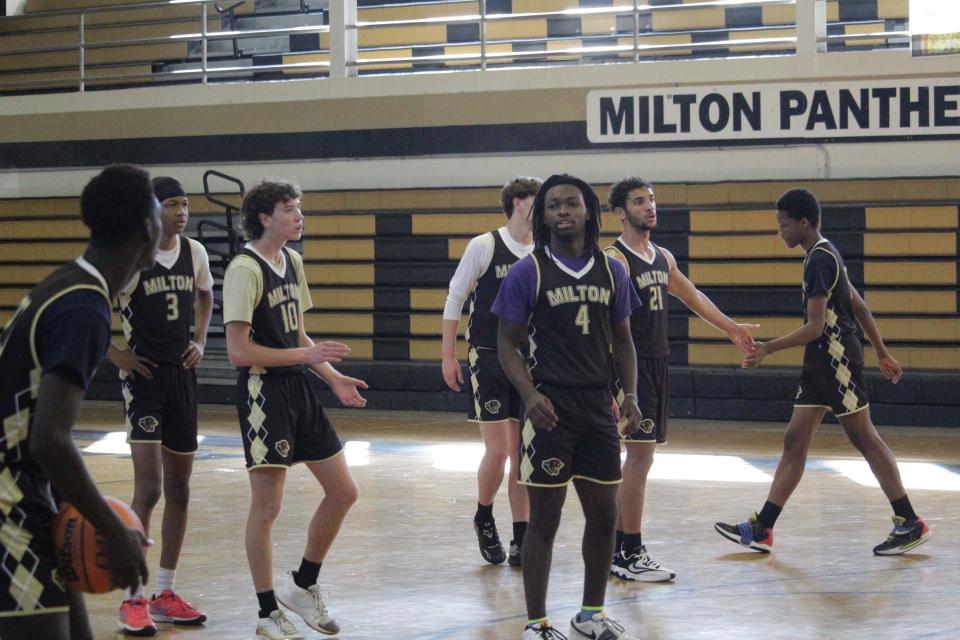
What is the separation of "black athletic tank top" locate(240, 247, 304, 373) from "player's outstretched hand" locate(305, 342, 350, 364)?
0.25m

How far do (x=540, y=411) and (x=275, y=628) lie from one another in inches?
44.5

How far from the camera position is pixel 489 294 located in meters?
5.02

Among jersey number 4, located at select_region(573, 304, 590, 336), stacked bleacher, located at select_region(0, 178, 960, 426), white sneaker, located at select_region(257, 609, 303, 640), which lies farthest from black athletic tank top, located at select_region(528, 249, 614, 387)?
stacked bleacher, located at select_region(0, 178, 960, 426)

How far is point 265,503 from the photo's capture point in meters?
3.87

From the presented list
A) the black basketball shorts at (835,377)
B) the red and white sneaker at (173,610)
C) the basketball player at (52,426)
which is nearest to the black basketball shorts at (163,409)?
the red and white sneaker at (173,610)

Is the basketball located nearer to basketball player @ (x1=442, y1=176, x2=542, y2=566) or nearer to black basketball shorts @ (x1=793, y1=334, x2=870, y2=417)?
basketball player @ (x1=442, y1=176, x2=542, y2=566)

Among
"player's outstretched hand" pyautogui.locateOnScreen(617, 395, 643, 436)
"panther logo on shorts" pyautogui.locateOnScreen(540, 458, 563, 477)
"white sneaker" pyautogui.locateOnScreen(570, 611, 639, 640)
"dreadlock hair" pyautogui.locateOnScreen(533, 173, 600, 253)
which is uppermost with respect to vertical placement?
"dreadlock hair" pyautogui.locateOnScreen(533, 173, 600, 253)

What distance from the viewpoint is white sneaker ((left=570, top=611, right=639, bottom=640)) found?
3.69 metres

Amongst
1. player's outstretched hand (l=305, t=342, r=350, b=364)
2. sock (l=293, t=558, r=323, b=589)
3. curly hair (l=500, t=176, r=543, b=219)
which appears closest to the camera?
player's outstretched hand (l=305, t=342, r=350, b=364)

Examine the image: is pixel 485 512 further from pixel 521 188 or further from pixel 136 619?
pixel 136 619

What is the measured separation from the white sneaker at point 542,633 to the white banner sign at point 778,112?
22.0 feet

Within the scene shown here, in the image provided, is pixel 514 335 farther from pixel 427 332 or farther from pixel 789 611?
pixel 427 332

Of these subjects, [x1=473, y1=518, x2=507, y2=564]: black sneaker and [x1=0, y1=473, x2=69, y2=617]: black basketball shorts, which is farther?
[x1=473, y1=518, x2=507, y2=564]: black sneaker

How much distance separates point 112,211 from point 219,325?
9.61 m
